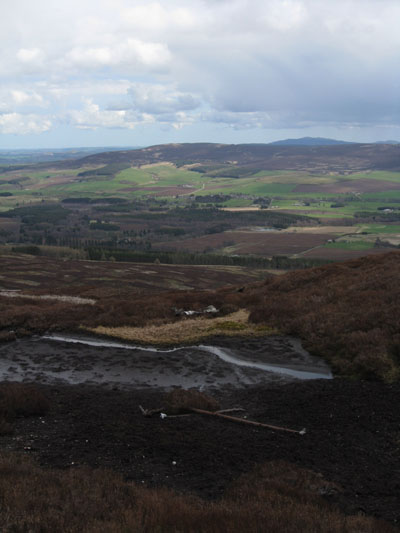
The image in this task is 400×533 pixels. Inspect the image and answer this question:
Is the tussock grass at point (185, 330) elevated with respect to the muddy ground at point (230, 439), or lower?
lower

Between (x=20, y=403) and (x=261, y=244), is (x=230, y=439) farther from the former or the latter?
(x=261, y=244)

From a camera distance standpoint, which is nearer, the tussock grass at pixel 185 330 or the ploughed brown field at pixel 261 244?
the tussock grass at pixel 185 330

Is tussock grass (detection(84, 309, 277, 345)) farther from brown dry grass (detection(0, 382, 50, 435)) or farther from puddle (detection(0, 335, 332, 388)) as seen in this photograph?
brown dry grass (detection(0, 382, 50, 435))

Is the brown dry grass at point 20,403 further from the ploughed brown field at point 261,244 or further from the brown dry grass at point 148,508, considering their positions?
the ploughed brown field at point 261,244

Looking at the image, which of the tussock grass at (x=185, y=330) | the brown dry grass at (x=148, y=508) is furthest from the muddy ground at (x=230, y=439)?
Answer: the tussock grass at (x=185, y=330)

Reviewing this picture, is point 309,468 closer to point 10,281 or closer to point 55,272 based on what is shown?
point 10,281

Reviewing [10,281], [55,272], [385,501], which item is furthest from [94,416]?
[55,272]

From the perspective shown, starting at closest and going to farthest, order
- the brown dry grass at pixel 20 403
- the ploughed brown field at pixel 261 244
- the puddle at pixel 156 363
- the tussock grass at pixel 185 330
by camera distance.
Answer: the brown dry grass at pixel 20 403 → the puddle at pixel 156 363 → the tussock grass at pixel 185 330 → the ploughed brown field at pixel 261 244

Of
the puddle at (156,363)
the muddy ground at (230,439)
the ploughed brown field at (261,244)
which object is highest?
the muddy ground at (230,439)
